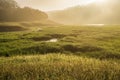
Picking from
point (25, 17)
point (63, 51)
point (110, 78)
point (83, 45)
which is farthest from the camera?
point (25, 17)

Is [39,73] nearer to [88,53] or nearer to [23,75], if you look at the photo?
[23,75]

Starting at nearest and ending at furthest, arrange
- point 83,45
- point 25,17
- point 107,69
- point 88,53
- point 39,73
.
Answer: point 39,73, point 107,69, point 88,53, point 83,45, point 25,17

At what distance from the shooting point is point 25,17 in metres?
117

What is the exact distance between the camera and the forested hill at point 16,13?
A: 10962cm

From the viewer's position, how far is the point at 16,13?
11444 cm

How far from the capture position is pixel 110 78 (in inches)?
607

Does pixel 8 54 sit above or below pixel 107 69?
below

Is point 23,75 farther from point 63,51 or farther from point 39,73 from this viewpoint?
point 63,51

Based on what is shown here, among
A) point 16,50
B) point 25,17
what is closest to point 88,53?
point 16,50

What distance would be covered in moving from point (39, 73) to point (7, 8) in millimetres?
104597

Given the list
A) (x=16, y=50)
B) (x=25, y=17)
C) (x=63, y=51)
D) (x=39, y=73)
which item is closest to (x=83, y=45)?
(x=63, y=51)

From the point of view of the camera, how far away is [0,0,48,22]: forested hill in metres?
110

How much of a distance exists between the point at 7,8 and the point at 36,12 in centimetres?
1456

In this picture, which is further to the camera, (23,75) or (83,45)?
(83,45)
